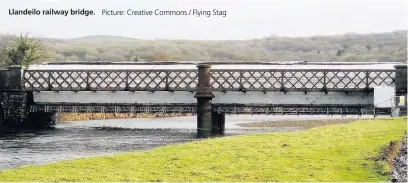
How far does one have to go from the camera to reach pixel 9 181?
53.1 ft

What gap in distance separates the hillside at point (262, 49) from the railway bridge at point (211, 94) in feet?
187

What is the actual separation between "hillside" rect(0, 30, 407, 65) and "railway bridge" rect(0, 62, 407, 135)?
57050mm

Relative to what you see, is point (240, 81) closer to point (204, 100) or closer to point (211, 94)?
point (211, 94)

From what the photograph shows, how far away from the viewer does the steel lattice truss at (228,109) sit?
38.2 m

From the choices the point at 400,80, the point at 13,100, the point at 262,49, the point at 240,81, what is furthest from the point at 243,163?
the point at 262,49

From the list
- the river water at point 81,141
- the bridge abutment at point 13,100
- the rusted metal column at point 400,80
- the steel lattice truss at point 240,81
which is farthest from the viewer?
the bridge abutment at point 13,100

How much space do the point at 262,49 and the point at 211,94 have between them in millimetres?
102650

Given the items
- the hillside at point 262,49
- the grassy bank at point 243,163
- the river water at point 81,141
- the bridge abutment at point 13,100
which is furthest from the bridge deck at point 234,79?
the hillside at point 262,49

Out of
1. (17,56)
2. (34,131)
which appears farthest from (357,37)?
(34,131)

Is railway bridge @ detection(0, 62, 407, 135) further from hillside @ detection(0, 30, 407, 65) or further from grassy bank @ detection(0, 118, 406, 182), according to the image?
hillside @ detection(0, 30, 407, 65)

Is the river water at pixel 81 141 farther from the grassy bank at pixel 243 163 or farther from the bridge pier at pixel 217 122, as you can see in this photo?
the grassy bank at pixel 243 163

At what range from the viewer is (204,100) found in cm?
3775

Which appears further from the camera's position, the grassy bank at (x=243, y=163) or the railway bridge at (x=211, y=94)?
the railway bridge at (x=211, y=94)

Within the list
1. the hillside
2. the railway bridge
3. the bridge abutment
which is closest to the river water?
the railway bridge
